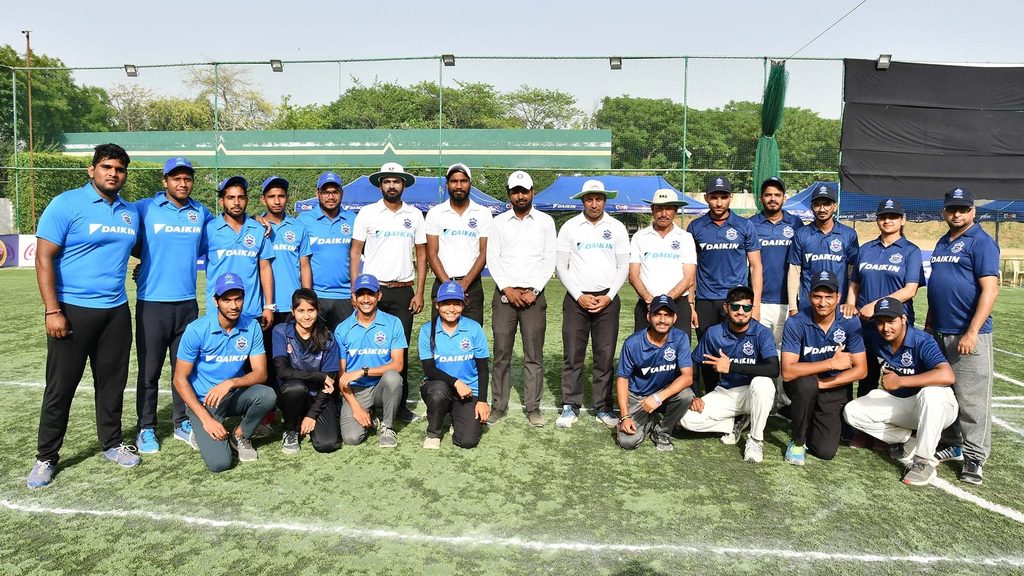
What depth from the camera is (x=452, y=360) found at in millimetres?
4715

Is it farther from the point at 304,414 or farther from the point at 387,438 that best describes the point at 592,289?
the point at 304,414

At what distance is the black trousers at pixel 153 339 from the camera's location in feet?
14.3

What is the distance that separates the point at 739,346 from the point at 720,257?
2.63 ft

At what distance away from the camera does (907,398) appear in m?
4.36

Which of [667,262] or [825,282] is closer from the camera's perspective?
[825,282]

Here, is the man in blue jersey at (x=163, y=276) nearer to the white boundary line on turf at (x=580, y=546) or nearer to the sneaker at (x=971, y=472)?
the white boundary line on turf at (x=580, y=546)

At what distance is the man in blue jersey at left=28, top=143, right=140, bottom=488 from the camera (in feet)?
12.5

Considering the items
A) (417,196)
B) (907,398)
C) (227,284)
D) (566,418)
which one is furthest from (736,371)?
(417,196)

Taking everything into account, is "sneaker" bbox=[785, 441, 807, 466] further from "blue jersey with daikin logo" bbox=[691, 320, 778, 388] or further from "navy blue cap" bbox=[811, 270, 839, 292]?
"navy blue cap" bbox=[811, 270, 839, 292]

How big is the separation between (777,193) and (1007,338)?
6660 mm

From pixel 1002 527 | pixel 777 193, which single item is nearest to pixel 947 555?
pixel 1002 527

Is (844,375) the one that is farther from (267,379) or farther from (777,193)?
(267,379)

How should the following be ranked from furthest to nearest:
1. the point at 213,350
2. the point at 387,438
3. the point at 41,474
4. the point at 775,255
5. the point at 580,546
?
1. the point at 775,255
2. the point at 387,438
3. the point at 213,350
4. the point at 41,474
5. the point at 580,546

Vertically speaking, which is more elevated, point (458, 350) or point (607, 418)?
point (458, 350)
